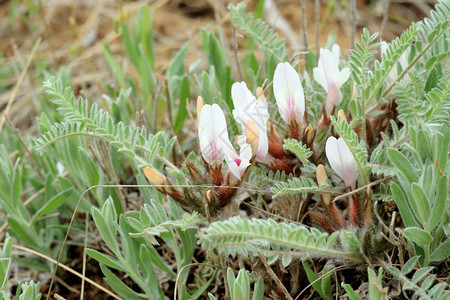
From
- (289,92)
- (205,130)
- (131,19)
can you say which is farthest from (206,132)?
(131,19)

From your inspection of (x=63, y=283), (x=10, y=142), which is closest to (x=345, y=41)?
(x=10, y=142)

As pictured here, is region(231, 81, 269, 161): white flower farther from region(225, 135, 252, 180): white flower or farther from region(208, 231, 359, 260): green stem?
region(208, 231, 359, 260): green stem

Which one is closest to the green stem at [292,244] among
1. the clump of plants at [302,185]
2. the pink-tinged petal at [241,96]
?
the clump of plants at [302,185]

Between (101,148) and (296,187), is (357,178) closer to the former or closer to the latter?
(296,187)

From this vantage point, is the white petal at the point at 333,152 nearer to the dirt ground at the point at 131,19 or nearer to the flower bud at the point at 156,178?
the flower bud at the point at 156,178

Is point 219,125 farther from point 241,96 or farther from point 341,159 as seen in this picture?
point 341,159

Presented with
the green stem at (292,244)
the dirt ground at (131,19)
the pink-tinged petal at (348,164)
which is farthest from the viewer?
the dirt ground at (131,19)

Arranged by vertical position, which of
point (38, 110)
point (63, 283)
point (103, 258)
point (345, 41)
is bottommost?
point (63, 283)
